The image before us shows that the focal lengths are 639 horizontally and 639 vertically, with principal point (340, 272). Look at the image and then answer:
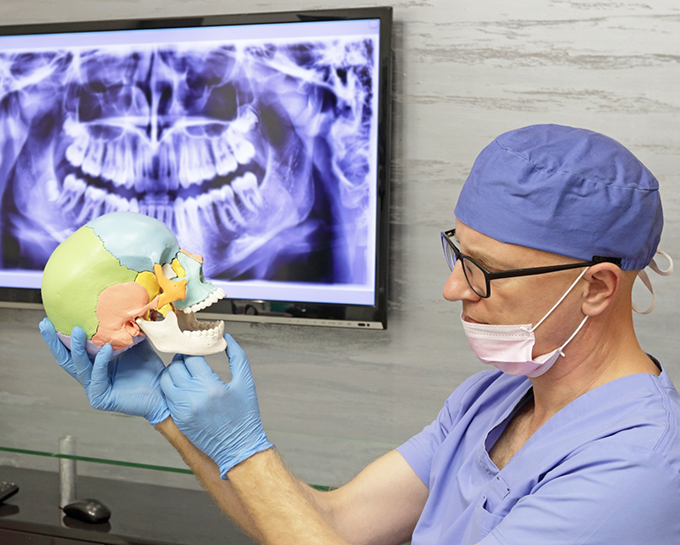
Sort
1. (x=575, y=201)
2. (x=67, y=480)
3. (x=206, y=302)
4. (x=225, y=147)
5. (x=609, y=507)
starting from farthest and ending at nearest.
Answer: (x=225, y=147)
(x=67, y=480)
(x=206, y=302)
(x=575, y=201)
(x=609, y=507)

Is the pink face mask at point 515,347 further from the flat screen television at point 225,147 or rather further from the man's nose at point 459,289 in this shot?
the flat screen television at point 225,147

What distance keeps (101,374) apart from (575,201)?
33.3 inches

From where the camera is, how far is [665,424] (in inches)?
35.6

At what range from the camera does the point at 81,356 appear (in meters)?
1.12

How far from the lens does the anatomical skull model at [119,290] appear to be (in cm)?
111

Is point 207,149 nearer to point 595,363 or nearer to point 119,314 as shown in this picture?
point 119,314

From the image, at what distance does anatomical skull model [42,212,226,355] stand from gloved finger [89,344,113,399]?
0.03 m

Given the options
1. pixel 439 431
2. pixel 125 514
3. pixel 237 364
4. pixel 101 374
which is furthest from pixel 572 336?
pixel 125 514

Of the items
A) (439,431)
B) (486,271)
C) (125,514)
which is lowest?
(125,514)

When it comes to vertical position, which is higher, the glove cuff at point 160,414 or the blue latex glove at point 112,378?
the blue latex glove at point 112,378

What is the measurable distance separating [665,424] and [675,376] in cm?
112

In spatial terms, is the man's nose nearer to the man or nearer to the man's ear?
the man

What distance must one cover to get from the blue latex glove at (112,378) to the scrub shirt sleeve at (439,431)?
502mm

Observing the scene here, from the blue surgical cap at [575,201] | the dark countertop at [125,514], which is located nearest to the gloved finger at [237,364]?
the blue surgical cap at [575,201]
